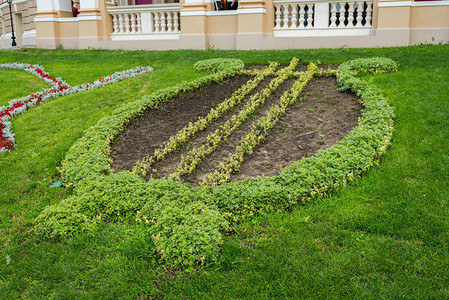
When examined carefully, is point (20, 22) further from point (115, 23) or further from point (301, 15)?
point (301, 15)

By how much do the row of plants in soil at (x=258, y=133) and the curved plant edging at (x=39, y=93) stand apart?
4103 mm

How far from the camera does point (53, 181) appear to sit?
251 inches

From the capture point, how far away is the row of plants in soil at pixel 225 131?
6.31 metres

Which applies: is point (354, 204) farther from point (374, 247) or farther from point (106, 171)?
point (106, 171)

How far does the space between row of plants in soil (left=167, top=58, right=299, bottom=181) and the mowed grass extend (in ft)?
5.57

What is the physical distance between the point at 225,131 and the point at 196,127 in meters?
0.60

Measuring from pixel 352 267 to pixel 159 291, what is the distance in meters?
1.89

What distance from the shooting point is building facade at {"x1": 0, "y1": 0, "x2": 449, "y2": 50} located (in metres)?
12.8

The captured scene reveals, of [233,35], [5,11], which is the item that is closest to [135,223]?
[233,35]

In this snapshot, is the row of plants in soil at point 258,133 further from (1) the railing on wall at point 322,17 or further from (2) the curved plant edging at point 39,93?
(1) the railing on wall at point 322,17

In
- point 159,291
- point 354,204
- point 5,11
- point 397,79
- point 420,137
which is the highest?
point 5,11

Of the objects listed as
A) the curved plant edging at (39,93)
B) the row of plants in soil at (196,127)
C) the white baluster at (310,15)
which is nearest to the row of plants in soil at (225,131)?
the row of plants in soil at (196,127)

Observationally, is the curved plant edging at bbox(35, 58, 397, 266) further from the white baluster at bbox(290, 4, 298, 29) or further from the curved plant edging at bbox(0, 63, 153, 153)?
the white baluster at bbox(290, 4, 298, 29)

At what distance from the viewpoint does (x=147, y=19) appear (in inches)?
661
